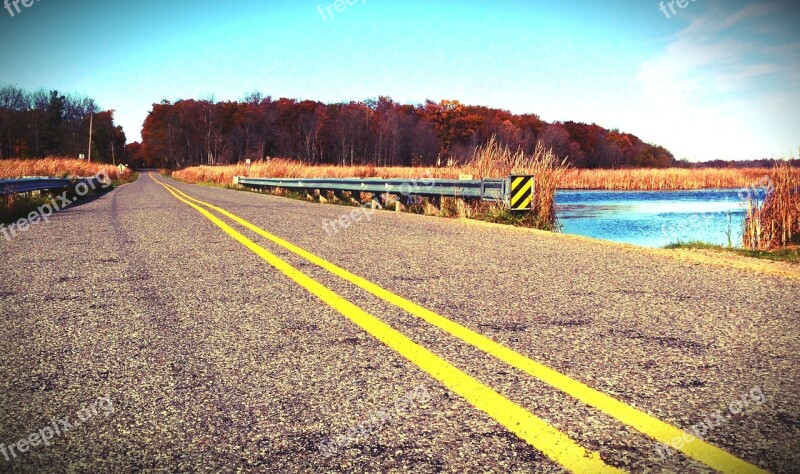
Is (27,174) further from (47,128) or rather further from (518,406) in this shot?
(47,128)

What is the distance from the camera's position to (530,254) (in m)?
5.77

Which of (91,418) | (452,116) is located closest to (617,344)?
(91,418)

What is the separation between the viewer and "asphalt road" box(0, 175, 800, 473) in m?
1.67

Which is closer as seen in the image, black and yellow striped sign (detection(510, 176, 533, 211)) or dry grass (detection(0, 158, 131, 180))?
black and yellow striped sign (detection(510, 176, 533, 211))

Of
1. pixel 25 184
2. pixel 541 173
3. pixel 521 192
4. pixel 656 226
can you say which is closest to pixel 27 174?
pixel 25 184

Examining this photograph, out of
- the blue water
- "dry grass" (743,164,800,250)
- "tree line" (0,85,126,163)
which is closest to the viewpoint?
"dry grass" (743,164,800,250)

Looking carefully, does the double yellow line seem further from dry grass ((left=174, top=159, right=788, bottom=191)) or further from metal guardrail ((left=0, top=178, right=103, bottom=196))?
dry grass ((left=174, top=159, right=788, bottom=191))

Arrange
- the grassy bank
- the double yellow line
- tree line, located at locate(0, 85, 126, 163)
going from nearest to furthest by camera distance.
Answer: the double yellow line
the grassy bank
tree line, located at locate(0, 85, 126, 163)

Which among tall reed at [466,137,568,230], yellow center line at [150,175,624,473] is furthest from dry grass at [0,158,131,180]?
yellow center line at [150,175,624,473]

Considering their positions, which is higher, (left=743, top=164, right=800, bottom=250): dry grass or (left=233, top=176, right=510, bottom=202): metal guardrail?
(left=233, top=176, right=510, bottom=202): metal guardrail

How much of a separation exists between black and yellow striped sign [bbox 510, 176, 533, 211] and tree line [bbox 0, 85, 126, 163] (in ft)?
240

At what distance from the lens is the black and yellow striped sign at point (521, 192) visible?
923cm

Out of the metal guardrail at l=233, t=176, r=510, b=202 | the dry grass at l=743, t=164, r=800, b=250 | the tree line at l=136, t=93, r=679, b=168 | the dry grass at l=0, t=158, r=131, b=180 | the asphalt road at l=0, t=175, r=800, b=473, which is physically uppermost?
the tree line at l=136, t=93, r=679, b=168

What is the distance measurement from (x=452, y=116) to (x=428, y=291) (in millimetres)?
86835
